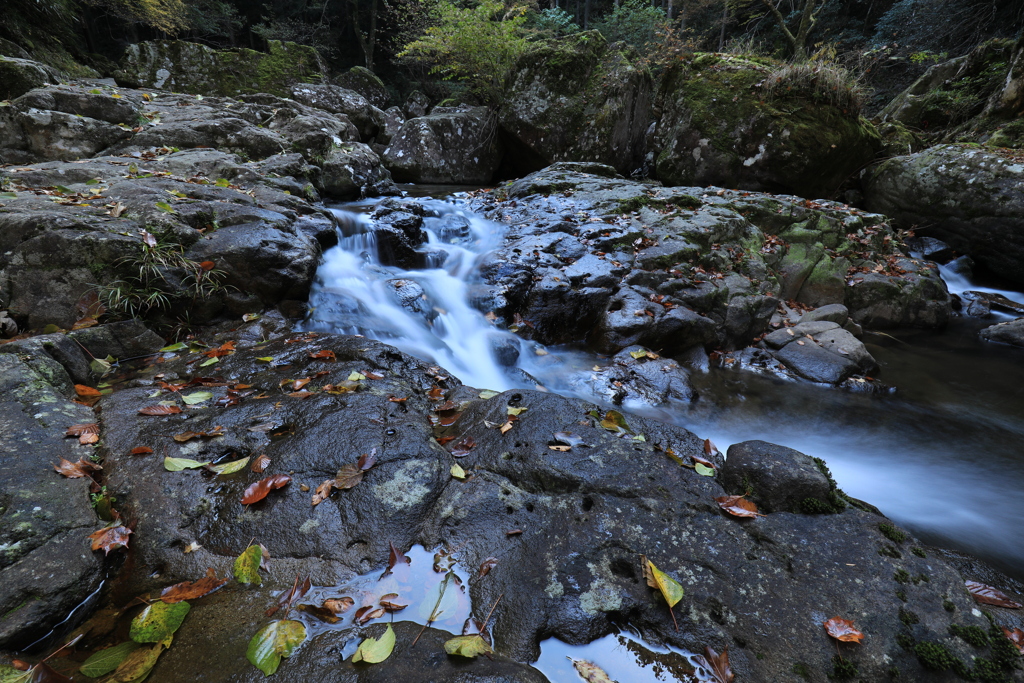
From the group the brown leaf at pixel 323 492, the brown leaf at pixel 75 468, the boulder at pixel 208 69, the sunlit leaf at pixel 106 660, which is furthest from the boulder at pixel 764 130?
the boulder at pixel 208 69

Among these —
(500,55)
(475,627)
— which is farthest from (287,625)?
(500,55)

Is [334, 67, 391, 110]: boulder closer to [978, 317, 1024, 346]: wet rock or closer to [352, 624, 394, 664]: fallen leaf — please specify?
[978, 317, 1024, 346]: wet rock

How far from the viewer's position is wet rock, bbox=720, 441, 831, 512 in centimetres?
219

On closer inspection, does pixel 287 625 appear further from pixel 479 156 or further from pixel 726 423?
pixel 479 156

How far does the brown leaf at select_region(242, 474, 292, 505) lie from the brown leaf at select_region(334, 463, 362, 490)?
0.84 feet

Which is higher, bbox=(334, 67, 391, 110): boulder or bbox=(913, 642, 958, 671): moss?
bbox=(334, 67, 391, 110): boulder

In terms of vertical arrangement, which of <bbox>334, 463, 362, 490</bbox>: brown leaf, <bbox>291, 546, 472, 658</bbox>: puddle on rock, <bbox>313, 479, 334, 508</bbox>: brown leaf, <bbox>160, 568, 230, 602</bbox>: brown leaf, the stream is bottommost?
the stream

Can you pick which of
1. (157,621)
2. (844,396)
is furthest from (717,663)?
(844,396)

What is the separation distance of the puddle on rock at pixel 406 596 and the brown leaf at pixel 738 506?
4.51ft

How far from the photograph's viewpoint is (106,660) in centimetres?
146

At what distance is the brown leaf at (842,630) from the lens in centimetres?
166

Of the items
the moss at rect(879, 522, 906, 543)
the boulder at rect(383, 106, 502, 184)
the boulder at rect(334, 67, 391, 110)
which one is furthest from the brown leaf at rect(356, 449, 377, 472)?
the boulder at rect(334, 67, 391, 110)

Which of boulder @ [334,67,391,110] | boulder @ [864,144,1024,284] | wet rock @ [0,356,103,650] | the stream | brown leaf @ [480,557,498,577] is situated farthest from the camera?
boulder @ [334,67,391,110]

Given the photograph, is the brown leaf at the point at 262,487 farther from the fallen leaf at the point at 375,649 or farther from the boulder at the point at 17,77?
the boulder at the point at 17,77
